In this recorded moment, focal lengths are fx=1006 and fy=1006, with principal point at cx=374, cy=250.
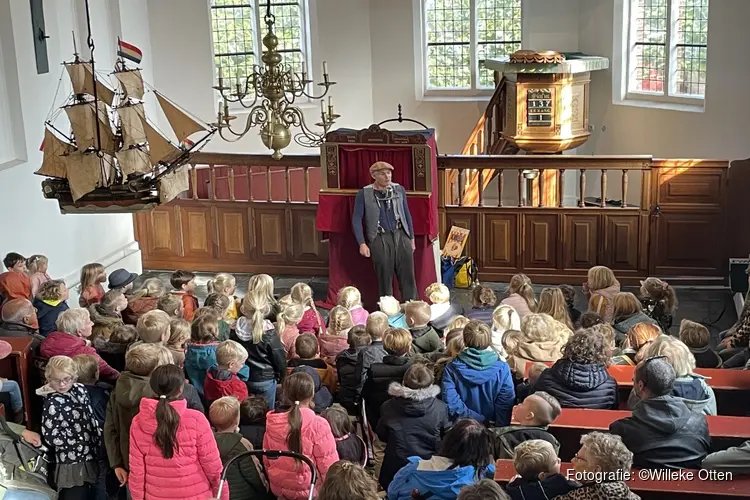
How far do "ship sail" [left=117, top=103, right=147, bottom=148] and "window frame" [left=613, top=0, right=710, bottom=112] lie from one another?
7921 mm

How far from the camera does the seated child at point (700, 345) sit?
5957mm

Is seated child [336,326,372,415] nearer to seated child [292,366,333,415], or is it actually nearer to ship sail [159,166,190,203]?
seated child [292,366,333,415]

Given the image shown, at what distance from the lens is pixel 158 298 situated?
23.3ft

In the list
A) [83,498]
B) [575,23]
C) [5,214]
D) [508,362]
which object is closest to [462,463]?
[508,362]

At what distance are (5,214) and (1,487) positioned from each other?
4.60m

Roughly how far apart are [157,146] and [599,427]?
321 cm

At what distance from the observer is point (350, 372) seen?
578cm

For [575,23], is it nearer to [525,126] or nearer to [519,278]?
[525,126]

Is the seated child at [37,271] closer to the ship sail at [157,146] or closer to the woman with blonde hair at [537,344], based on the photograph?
the ship sail at [157,146]

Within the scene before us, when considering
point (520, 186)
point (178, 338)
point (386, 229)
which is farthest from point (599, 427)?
point (520, 186)

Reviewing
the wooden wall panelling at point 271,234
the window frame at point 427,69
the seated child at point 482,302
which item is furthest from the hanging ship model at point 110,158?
the window frame at point 427,69

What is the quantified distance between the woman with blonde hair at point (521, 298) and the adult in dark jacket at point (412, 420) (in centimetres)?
235

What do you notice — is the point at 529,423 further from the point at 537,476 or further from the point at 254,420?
the point at 254,420

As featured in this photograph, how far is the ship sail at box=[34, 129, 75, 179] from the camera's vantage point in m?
6.03
